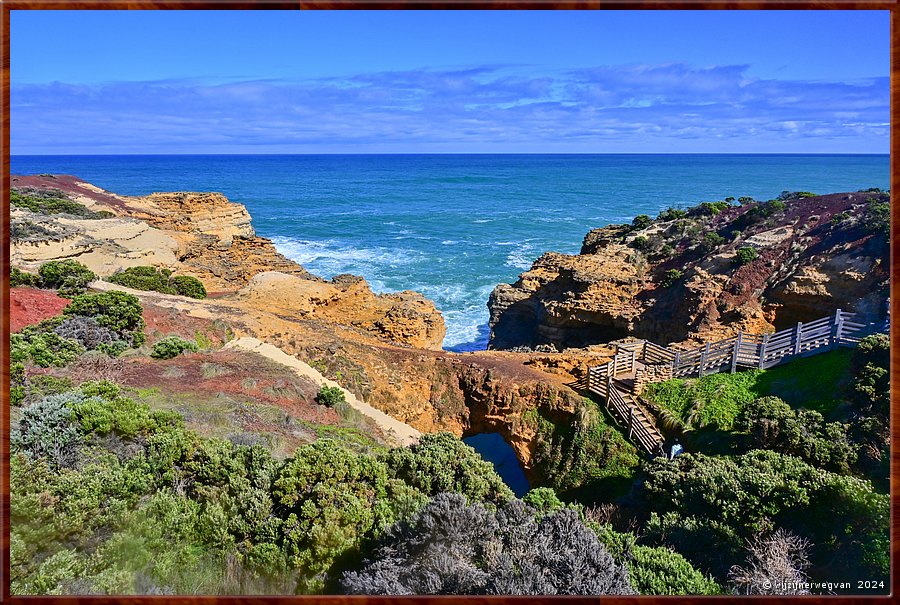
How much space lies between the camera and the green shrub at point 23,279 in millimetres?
18000

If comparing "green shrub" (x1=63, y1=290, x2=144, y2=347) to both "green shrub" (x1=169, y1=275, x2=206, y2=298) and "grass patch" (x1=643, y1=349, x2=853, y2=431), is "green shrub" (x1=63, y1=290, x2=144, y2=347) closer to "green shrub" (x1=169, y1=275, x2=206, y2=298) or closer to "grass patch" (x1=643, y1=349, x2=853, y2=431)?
"green shrub" (x1=169, y1=275, x2=206, y2=298)

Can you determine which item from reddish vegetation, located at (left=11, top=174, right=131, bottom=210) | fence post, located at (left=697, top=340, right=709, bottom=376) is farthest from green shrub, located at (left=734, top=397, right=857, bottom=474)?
reddish vegetation, located at (left=11, top=174, right=131, bottom=210)

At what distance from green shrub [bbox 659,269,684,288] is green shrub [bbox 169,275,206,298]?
65.4 ft

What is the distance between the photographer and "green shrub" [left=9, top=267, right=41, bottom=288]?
709 inches

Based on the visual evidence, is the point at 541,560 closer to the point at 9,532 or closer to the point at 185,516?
the point at 185,516

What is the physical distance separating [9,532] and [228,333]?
12.7 m

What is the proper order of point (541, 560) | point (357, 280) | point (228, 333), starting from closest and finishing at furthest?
point (541, 560), point (228, 333), point (357, 280)

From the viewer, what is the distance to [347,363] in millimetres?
16438

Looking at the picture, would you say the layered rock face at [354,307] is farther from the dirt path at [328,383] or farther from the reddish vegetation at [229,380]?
the reddish vegetation at [229,380]

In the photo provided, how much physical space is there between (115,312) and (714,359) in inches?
624

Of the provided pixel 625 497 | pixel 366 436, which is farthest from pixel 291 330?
pixel 625 497

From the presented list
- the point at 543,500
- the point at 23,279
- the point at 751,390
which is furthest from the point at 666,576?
the point at 23,279

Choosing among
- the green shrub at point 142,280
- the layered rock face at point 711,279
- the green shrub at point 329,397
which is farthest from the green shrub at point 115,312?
the layered rock face at point 711,279

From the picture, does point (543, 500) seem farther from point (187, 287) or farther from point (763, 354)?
point (187, 287)
